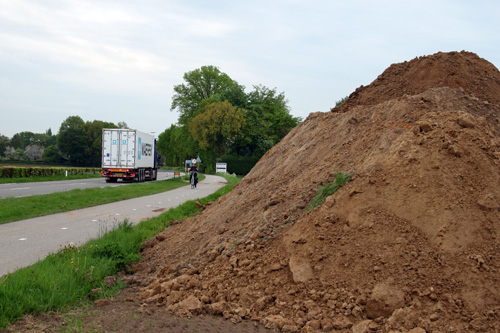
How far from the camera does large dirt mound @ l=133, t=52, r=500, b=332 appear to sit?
4.17 m

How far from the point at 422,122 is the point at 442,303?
9.80 ft

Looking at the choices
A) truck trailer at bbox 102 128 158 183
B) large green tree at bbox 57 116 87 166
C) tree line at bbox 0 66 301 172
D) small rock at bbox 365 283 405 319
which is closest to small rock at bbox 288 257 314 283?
small rock at bbox 365 283 405 319

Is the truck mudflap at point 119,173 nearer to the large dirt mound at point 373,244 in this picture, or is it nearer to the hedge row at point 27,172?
the hedge row at point 27,172

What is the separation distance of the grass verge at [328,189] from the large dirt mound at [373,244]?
0.45 ft

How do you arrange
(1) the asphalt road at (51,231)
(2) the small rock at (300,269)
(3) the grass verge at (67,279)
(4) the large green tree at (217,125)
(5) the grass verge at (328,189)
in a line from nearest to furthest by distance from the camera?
(3) the grass verge at (67,279), (2) the small rock at (300,269), (5) the grass verge at (328,189), (1) the asphalt road at (51,231), (4) the large green tree at (217,125)

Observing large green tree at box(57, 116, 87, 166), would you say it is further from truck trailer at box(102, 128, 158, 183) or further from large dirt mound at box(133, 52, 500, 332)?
large dirt mound at box(133, 52, 500, 332)

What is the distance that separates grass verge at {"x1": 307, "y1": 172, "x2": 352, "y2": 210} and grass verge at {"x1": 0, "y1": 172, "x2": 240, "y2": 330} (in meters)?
2.87

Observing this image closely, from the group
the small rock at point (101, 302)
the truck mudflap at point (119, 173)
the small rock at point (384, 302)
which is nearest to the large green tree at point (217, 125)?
the truck mudflap at point (119, 173)

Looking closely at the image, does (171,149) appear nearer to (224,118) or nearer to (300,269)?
(224,118)

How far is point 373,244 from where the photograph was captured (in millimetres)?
4777

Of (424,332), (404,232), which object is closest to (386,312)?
(424,332)

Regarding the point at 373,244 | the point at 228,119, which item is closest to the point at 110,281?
the point at 373,244

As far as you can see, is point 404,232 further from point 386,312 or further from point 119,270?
point 119,270

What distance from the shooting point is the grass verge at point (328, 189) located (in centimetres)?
577
